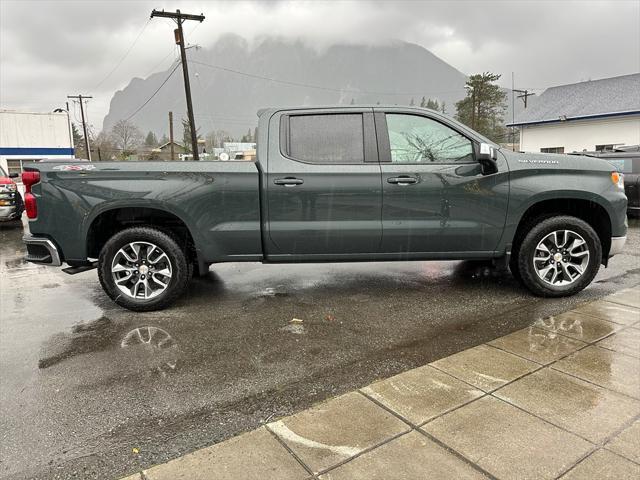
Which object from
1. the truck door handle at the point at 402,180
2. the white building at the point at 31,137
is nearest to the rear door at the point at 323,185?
the truck door handle at the point at 402,180

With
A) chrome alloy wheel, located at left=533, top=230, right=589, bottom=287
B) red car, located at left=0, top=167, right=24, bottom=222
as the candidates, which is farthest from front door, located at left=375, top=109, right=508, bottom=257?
red car, located at left=0, top=167, right=24, bottom=222

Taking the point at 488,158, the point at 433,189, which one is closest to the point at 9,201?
the point at 433,189

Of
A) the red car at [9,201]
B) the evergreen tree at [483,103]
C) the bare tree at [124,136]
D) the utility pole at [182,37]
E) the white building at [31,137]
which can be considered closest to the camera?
the red car at [9,201]

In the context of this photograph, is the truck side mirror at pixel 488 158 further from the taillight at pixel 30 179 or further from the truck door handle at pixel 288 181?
the taillight at pixel 30 179

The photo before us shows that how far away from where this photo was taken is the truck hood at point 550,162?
4699 mm

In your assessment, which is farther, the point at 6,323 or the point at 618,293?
the point at 618,293

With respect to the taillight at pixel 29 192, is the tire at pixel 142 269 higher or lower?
lower

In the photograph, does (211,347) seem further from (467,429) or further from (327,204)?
(467,429)

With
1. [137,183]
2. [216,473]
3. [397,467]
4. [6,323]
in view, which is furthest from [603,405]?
[6,323]

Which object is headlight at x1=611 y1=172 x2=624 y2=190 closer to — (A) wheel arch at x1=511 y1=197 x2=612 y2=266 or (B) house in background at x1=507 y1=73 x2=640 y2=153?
(A) wheel arch at x1=511 y1=197 x2=612 y2=266

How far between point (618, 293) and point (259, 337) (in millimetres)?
3873

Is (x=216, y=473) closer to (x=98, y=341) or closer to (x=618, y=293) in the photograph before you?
(x=98, y=341)

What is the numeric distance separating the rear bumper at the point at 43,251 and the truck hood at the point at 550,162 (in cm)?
447

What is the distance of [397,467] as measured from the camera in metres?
2.24
